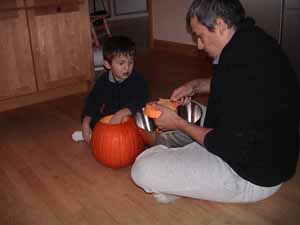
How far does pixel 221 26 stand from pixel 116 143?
757mm

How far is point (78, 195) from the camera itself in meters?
1.54

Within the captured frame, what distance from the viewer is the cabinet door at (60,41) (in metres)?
2.58

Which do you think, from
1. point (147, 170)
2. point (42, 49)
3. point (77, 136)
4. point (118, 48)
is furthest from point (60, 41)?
point (147, 170)

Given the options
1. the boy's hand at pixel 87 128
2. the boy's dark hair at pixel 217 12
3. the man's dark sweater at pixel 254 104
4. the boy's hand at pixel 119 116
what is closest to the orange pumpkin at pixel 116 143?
the boy's hand at pixel 119 116

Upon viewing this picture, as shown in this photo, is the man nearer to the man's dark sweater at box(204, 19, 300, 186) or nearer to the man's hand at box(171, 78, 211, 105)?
the man's dark sweater at box(204, 19, 300, 186)

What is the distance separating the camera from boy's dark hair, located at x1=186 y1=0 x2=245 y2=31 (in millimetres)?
1096

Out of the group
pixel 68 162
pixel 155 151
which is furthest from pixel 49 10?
pixel 155 151

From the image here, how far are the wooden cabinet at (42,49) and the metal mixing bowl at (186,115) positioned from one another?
→ 1196mm

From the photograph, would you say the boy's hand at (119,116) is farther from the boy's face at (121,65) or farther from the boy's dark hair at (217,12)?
the boy's dark hair at (217,12)

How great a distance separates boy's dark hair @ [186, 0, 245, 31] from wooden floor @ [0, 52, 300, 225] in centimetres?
70

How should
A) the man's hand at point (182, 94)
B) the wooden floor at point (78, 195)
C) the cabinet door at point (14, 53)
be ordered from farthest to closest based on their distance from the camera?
1. the cabinet door at point (14, 53)
2. the man's hand at point (182, 94)
3. the wooden floor at point (78, 195)

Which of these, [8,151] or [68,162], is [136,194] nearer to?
[68,162]

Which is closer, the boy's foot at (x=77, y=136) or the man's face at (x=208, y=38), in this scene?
the man's face at (x=208, y=38)

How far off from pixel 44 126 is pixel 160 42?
2497mm
